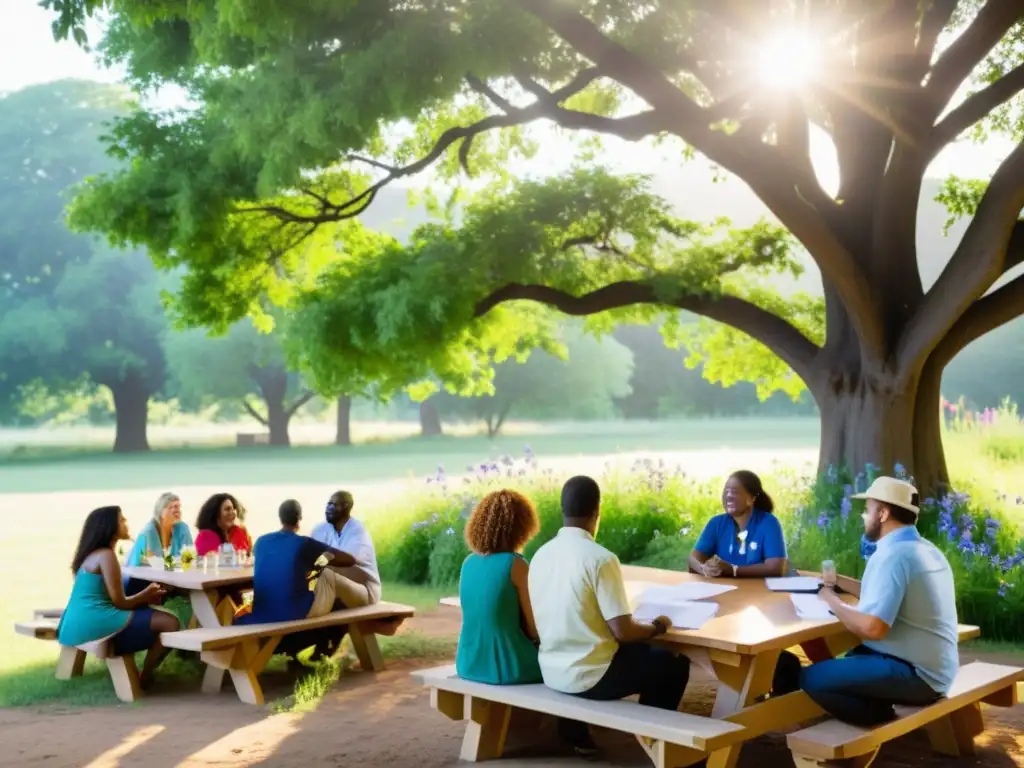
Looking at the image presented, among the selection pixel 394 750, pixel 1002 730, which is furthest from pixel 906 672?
pixel 394 750

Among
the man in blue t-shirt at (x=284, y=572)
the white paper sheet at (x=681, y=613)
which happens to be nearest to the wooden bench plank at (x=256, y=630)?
the man in blue t-shirt at (x=284, y=572)

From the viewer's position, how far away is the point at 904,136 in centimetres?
1195

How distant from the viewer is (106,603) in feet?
25.1

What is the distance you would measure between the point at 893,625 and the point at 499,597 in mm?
1883

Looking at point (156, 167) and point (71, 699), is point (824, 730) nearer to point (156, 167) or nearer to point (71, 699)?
point (71, 699)

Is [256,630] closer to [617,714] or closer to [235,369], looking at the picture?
[617,714]

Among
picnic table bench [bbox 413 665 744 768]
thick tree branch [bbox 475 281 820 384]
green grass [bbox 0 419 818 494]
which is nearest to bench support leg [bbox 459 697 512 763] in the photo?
picnic table bench [bbox 413 665 744 768]

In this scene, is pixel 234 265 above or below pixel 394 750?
above

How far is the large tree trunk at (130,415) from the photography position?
151ft

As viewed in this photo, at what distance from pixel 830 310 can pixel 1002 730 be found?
277 inches

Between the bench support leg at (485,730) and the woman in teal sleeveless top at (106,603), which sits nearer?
the bench support leg at (485,730)

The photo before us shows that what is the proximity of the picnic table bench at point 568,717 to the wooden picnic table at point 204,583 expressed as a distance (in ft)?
7.99

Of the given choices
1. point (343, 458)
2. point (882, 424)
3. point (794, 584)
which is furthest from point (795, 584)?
point (343, 458)

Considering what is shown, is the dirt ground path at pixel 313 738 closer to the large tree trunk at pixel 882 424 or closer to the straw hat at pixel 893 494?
the straw hat at pixel 893 494
